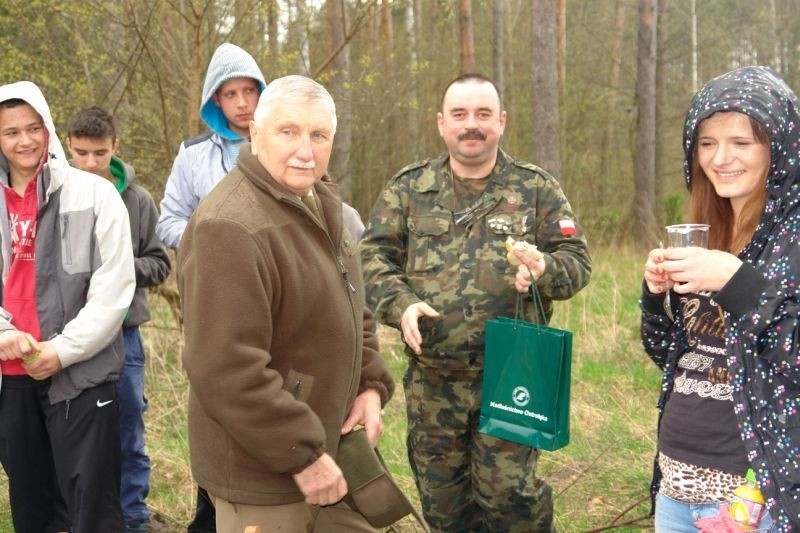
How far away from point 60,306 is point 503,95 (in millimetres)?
14947

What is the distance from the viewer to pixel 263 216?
2.44 meters

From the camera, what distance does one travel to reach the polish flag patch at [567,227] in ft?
12.4

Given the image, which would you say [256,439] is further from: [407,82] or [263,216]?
[407,82]

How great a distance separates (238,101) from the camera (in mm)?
4195

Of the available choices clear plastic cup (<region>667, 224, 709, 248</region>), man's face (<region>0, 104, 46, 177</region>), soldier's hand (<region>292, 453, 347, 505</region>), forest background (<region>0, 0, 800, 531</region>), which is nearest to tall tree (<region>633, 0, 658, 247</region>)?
forest background (<region>0, 0, 800, 531</region>)

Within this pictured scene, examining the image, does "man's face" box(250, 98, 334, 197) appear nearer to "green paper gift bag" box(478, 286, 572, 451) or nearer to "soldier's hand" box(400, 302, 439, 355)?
"soldier's hand" box(400, 302, 439, 355)

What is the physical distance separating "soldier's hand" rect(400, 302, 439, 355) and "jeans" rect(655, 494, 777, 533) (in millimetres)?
1160

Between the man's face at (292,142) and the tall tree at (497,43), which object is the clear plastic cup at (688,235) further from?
the tall tree at (497,43)

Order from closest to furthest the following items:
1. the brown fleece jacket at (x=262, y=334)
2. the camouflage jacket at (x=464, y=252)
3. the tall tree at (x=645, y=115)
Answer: the brown fleece jacket at (x=262, y=334)
the camouflage jacket at (x=464, y=252)
the tall tree at (x=645, y=115)

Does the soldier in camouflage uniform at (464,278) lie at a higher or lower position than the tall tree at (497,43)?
lower

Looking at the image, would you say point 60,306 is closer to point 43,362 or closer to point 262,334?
point 43,362

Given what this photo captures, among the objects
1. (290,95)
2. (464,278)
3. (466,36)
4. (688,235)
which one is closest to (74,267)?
(290,95)

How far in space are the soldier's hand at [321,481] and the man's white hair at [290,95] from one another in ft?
3.30

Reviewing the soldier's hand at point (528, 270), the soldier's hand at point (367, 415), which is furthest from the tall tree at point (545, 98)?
the soldier's hand at point (367, 415)
